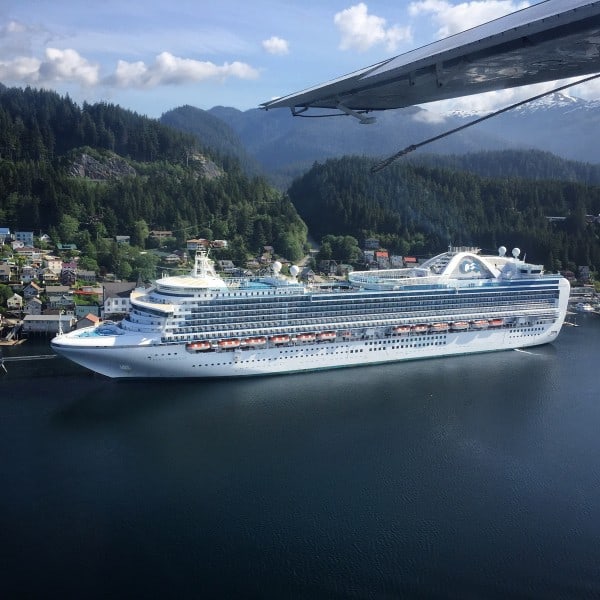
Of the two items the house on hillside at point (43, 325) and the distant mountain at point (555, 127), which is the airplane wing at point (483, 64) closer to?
the house on hillside at point (43, 325)

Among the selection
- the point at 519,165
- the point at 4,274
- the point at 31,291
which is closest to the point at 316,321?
the point at 31,291

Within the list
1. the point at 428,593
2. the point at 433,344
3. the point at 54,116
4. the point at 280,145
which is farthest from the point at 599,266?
the point at 280,145

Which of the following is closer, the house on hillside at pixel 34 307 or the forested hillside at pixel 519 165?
the house on hillside at pixel 34 307

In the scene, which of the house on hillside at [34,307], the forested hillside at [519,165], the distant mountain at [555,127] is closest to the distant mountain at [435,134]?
the distant mountain at [555,127]

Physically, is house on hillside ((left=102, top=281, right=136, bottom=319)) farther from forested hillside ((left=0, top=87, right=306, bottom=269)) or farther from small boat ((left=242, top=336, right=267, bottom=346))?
small boat ((left=242, top=336, right=267, bottom=346))

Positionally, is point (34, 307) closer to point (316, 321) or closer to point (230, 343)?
point (230, 343)

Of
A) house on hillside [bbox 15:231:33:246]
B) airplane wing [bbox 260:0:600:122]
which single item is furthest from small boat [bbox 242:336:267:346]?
house on hillside [bbox 15:231:33:246]
